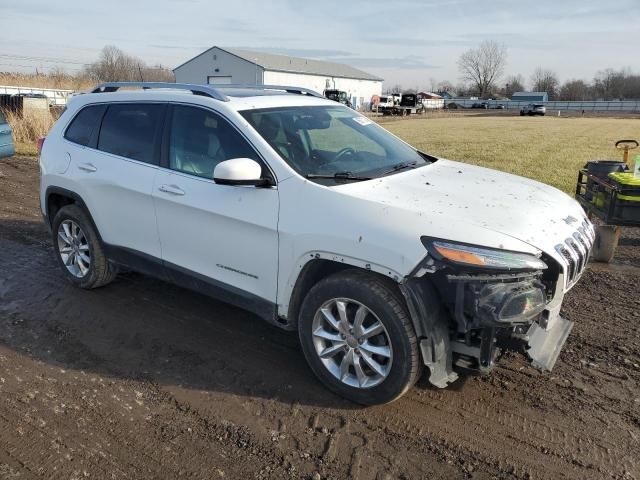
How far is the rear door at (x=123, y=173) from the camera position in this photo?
433cm

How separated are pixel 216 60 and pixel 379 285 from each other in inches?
2778

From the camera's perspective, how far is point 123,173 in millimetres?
4477

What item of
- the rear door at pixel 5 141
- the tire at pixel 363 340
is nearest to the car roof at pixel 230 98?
the tire at pixel 363 340

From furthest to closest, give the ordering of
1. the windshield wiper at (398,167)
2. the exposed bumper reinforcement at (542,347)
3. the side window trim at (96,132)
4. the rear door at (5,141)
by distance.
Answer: the rear door at (5,141) < the side window trim at (96,132) < the windshield wiper at (398,167) < the exposed bumper reinforcement at (542,347)

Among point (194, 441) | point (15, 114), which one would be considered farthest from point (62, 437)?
point (15, 114)

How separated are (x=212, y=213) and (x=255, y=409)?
53.8 inches

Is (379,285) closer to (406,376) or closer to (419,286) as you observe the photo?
(419,286)

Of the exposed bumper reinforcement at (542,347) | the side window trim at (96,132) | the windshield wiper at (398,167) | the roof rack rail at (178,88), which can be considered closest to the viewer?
the exposed bumper reinforcement at (542,347)

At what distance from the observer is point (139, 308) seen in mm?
4812

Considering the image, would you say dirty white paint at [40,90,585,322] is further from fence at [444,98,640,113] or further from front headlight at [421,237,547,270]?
fence at [444,98,640,113]

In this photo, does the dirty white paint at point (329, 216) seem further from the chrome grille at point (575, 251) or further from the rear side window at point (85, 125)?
the rear side window at point (85, 125)

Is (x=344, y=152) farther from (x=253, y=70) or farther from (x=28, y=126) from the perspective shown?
(x=253, y=70)

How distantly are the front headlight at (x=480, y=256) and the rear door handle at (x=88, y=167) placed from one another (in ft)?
10.6

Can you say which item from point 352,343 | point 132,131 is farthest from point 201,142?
point 352,343
